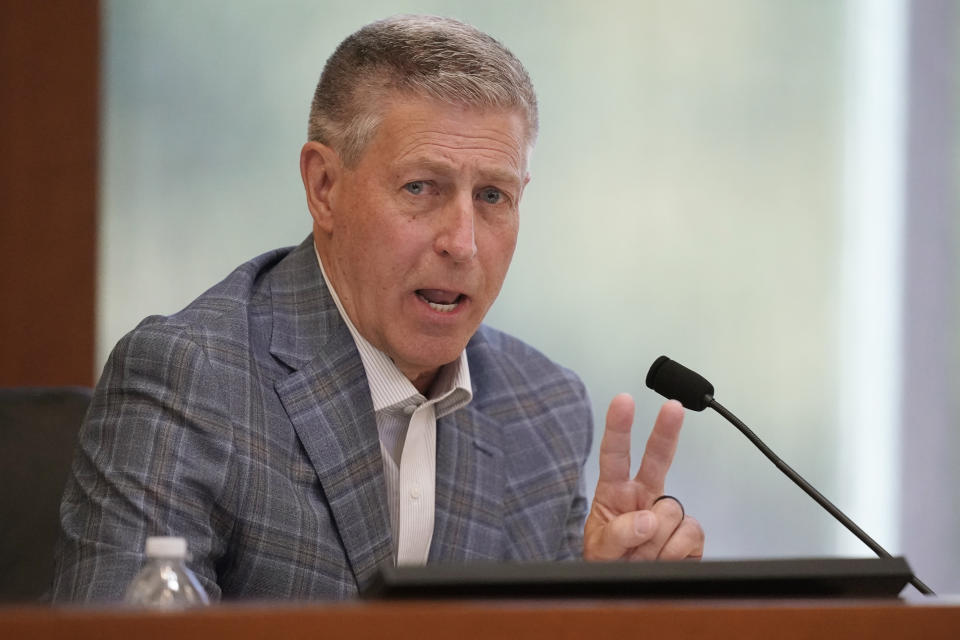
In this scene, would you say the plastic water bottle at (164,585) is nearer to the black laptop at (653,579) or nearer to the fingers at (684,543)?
the black laptop at (653,579)

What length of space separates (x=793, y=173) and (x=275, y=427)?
248cm

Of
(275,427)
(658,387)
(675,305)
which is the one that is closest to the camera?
(658,387)

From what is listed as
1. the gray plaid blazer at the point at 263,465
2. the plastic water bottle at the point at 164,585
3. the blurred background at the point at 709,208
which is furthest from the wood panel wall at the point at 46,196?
the plastic water bottle at the point at 164,585

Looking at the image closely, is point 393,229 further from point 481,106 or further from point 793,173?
point 793,173

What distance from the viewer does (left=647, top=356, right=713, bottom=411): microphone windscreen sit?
149 cm

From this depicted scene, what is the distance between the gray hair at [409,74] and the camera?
173 cm

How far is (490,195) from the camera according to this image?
5.96ft

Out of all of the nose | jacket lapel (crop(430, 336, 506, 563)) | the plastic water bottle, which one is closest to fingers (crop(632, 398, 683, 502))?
jacket lapel (crop(430, 336, 506, 563))

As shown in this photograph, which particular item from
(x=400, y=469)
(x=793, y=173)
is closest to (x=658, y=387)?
(x=400, y=469)

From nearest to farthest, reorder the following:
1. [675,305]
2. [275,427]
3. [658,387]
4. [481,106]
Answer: [658,387], [275,427], [481,106], [675,305]

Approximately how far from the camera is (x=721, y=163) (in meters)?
3.57

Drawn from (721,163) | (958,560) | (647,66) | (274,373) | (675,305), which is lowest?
(958,560)

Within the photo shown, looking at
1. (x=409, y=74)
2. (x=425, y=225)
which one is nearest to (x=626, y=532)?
(x=425, y=225)

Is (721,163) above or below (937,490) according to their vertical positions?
above
